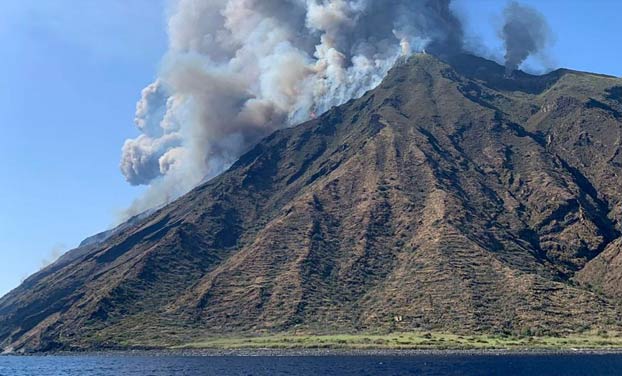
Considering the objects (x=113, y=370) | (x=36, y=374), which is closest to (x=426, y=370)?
(x=113, y=370)

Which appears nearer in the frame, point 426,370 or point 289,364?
point 426,370

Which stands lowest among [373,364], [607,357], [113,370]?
[607,357]

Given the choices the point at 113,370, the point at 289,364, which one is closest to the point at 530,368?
the point at 289,364

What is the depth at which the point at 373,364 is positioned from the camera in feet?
625

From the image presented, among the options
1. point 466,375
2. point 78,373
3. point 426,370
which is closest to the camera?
point 466,375

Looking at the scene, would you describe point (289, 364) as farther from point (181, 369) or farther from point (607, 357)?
point (607, 357)

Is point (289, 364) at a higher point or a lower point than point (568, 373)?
higher

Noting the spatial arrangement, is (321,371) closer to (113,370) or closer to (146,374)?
(146,374)

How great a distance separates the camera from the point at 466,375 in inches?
6289

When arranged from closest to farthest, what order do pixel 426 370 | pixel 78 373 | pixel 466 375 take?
pixel 466 375 → pixel 426 370 → pixel 78 373

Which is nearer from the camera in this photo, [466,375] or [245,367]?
[466,375]

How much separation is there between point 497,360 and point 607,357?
31.7 m

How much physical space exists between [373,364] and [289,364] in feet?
78.0

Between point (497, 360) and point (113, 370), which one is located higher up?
point (113, 370)
